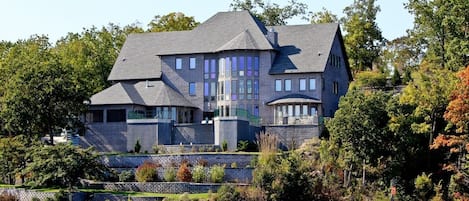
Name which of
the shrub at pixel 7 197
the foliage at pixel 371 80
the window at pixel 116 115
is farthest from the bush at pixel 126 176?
the foliage at pixel 371 80

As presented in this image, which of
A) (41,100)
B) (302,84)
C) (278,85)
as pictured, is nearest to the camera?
(41,100)

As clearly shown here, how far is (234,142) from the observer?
51844 mm

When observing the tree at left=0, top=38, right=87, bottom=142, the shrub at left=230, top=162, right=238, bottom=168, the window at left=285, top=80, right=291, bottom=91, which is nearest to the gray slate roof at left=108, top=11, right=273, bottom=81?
the window at left=285, top=80, right=291, bottom=91

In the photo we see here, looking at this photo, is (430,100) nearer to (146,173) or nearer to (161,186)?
(161,186)

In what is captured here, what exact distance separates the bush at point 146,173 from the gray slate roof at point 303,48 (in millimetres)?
14784

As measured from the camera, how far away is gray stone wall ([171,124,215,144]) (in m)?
54.8

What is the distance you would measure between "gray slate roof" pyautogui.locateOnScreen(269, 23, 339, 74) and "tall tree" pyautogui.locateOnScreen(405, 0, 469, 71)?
19.1 feet

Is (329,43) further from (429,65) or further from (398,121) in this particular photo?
(398,121)

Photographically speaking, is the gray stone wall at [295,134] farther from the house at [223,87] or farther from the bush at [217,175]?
the bush at [217,175]

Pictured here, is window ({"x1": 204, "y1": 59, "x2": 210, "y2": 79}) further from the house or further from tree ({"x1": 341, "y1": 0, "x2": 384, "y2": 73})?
tree ({"x1": 341, "y1": 0, "x2": 384, "y2": 73})

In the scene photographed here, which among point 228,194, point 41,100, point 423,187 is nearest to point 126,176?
point 41,100

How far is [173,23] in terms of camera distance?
247 ft

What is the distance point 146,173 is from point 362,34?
3131 centimetres

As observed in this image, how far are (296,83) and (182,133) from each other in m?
8.38
